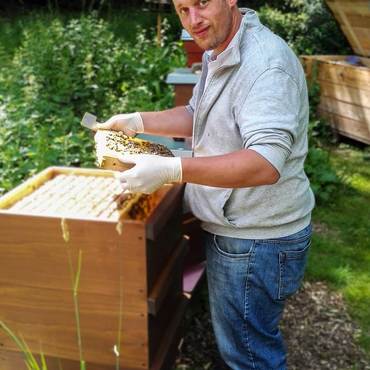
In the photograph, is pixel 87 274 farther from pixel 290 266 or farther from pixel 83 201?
pixel 290 266

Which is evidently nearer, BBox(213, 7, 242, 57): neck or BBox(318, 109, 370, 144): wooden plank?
BBox(213, 7, 242, 57): neck

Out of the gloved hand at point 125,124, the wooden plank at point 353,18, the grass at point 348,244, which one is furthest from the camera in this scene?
the wooden plank at point 353,18

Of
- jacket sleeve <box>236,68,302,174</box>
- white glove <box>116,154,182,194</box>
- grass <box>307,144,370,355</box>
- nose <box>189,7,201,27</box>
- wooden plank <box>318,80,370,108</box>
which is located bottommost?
grass <box>307,144,370,355</box>

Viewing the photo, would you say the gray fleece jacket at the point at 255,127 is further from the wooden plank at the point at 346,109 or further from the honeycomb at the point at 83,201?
the wooden plank at the point at 346,109

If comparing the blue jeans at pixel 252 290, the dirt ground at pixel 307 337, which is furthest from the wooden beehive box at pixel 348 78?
the blue jeans at pixel 252 290

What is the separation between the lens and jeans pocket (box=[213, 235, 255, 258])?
1.86m

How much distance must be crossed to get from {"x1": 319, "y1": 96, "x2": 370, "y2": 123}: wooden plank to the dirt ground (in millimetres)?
2792

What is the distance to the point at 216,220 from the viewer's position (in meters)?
1.89

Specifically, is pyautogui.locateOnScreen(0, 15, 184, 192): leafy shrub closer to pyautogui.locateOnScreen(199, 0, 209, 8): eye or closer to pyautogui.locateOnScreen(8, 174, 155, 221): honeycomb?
pyautogui.locateOnScreen(8, 174, 155, 221): honeycomb

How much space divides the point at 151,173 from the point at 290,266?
672 mm

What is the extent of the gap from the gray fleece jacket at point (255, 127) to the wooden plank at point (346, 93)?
12.6 ft

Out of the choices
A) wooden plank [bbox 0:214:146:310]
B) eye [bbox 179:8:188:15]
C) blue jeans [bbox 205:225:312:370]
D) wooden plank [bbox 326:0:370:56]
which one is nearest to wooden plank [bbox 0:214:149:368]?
wooden plank [bbox 0:214:146:310]

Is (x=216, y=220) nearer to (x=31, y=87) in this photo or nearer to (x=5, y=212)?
(x=5, y=212)

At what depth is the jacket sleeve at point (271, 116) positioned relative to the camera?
153 cm
